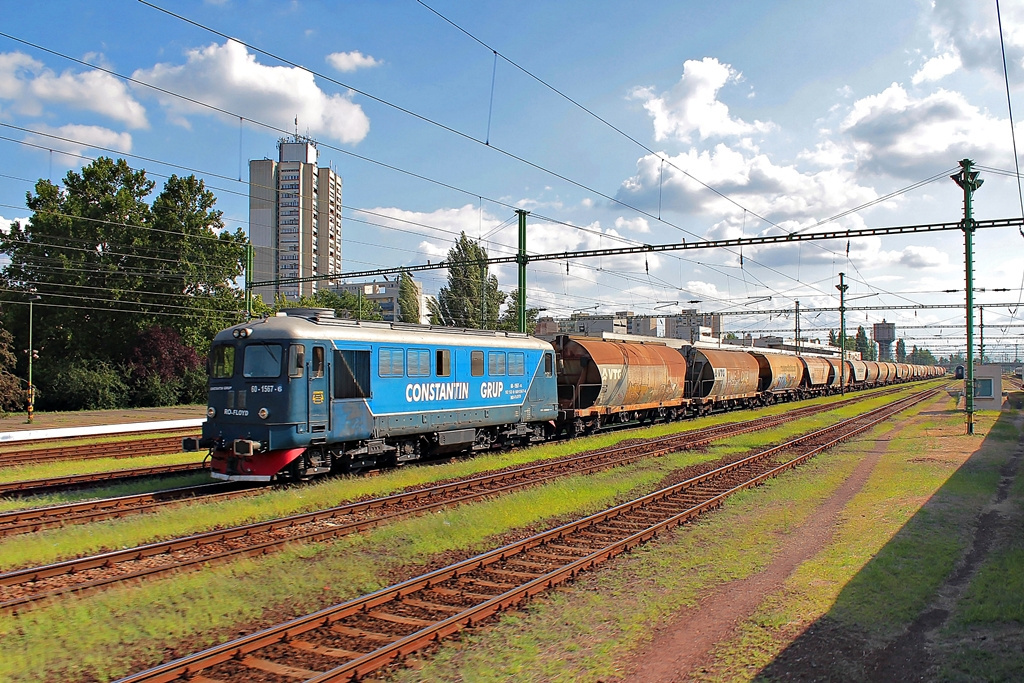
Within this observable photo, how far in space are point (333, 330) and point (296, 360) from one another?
1.32 metres

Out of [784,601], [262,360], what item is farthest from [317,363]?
[784,601]

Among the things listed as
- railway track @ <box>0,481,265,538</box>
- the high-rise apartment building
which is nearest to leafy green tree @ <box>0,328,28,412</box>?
railway track @ <box>0,481,265,538</box>

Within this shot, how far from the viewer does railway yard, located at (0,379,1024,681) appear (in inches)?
262

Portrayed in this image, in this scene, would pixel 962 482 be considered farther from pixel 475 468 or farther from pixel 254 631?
pixel 254 631

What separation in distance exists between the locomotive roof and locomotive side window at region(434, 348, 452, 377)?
0.25 meters

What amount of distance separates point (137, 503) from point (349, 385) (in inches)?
188

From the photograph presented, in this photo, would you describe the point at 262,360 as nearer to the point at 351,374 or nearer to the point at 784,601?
the point at 351,374

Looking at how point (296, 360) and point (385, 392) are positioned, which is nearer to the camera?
point (296, 360)

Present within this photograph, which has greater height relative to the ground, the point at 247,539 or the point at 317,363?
the point at 317,363

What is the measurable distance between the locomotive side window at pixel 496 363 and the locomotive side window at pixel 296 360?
685 cm

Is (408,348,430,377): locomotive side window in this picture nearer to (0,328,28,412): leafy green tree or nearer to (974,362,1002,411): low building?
(0,328,28,412): leafy green tree

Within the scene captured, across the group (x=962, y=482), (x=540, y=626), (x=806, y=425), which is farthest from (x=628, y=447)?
(x=540, y=626)

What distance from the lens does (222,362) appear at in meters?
15.4

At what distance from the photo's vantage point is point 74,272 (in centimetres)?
4462
